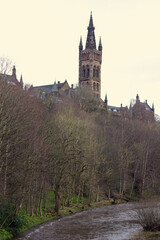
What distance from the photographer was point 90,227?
35.6m

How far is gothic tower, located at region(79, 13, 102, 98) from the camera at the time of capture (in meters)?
159

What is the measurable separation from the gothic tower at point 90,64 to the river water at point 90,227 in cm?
11813

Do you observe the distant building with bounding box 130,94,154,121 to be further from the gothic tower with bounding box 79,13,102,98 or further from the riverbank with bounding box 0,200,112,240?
the riverbank with bounding box 0,200,112,240

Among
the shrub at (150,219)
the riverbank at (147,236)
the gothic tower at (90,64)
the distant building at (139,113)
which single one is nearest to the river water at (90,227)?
the riverbank at (147,236)

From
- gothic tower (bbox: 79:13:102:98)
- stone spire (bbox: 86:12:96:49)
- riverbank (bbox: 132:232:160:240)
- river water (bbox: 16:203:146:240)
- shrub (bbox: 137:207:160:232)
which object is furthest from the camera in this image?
gothic tower (bbox: 79:13:102:98)

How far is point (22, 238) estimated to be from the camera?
30219 mm

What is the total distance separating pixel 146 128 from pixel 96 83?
71.0 m

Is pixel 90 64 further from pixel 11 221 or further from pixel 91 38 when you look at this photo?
pixel 11 221

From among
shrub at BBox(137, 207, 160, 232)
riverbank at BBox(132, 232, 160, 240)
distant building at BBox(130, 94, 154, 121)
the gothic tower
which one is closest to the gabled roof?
shrub at BBox(137, 207, 160, 232)

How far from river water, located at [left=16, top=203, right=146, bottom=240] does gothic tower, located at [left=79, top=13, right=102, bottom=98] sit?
118 metres

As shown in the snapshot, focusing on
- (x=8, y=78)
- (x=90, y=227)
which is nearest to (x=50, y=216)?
(x=90, y=227)

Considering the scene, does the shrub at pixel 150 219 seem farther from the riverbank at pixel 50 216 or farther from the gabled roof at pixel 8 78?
the gabled roof at pixel 8 78

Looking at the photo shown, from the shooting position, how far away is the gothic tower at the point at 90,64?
523 feet

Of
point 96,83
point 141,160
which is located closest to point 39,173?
point 141,160
